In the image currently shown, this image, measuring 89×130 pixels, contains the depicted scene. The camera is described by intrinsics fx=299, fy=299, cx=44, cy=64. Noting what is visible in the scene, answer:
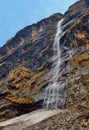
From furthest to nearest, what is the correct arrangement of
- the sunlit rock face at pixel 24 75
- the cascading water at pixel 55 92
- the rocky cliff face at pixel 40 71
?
the sunlit rock face at pixel 24 75 < the rocky cliff face at pixel 40 71 < the cascading water at pixel 55 92

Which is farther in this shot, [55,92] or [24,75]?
[24,75]

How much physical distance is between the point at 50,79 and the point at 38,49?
40.1m

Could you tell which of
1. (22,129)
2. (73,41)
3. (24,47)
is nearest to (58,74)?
(73,41)

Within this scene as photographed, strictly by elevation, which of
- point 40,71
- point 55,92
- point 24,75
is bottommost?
point 55,92

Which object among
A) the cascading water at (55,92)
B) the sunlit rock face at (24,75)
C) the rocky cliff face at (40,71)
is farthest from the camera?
the sunlit rock face at (24,75)

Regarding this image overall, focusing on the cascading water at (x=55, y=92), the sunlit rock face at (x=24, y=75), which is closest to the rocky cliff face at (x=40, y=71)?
the sunlit rock face at (x=24, y=75)

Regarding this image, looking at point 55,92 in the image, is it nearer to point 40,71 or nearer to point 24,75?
point 40,71

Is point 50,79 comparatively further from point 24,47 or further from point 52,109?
point 24,47

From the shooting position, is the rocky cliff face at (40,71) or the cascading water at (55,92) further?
Result: the rocky cliff face at (40,71)

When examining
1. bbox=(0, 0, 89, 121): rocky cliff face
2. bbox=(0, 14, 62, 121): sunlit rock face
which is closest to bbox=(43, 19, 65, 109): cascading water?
bbox=(0, 0, 89, 121): rocky cliff face

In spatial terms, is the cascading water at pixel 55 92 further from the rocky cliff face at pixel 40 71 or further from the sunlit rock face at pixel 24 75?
the sunlit rock face at pixel 24 75

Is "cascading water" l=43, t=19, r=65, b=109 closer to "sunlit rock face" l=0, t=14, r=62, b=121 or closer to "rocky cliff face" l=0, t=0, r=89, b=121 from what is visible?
"rocky cliff face" l=0, t=0, r=89, b=121

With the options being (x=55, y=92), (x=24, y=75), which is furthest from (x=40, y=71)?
(x=55, y=92)

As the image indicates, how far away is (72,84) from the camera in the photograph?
2571 inches
